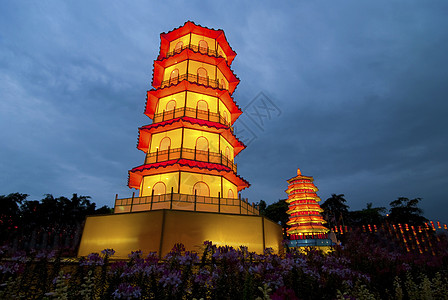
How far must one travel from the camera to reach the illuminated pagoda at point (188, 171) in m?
14.0

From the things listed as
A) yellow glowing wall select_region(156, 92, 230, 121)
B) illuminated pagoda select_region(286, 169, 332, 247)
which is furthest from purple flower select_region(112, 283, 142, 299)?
illuminated pagoda select_region(286, 169, 332, 247)

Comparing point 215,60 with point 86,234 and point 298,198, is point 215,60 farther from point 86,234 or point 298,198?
point 86,234

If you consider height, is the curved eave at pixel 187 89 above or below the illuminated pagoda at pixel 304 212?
above

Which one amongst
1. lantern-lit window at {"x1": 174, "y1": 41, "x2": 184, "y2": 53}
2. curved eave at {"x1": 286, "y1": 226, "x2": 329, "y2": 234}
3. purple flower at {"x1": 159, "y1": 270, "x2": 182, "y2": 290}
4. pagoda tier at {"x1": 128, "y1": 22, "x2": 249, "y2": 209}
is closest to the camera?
purple flower at {"x1": 159, "y1": 270, "x2": 182, "y2": 290}

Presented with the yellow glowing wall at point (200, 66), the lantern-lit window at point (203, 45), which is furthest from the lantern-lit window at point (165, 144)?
the lantern-lit window at point (203, 45)

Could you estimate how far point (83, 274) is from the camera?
16.2 feet

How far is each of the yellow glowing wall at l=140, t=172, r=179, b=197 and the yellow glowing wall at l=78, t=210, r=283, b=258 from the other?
11.8 ft

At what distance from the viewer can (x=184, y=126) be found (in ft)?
63.7

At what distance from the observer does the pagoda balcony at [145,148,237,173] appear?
18625 millimetres

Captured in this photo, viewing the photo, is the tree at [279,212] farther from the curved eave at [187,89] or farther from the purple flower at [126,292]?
the purple flower at [126,292]

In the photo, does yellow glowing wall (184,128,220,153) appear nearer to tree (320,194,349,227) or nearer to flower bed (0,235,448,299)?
flower bed (0,235,448,299)

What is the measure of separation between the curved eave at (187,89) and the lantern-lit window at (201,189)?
27.2 feet

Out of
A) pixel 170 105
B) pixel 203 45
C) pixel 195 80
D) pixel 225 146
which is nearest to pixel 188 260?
pixel 225 146

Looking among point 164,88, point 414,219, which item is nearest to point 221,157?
point 164,88
